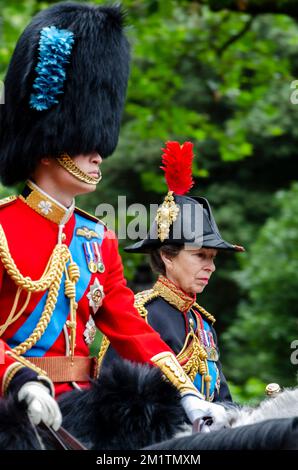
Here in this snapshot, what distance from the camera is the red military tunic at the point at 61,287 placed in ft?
11.7

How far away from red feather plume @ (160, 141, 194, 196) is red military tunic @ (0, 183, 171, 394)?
2.74ft

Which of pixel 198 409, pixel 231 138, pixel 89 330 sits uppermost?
pixel 89 330

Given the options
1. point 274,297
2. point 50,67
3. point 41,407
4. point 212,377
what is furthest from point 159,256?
point 274,297

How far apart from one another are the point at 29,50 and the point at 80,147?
40cm

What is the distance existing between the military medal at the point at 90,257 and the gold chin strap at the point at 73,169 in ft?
0.96

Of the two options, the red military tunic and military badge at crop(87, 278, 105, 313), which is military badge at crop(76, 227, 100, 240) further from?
military badge at crop(87, 278, 105, 313)

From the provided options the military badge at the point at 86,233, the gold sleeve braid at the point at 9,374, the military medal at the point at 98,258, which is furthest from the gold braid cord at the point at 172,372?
the gold sleeve braid at the point at 9,374

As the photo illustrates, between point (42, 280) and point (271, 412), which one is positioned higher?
point (42, 280)

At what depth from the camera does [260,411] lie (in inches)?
126

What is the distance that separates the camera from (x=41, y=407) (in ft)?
9.87

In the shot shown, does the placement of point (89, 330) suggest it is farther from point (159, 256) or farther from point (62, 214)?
point (159, 256)

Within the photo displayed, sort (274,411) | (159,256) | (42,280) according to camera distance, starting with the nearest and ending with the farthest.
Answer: (274,411)
(42,280)
(159,256)

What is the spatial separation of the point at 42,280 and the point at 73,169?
1.34 feet
